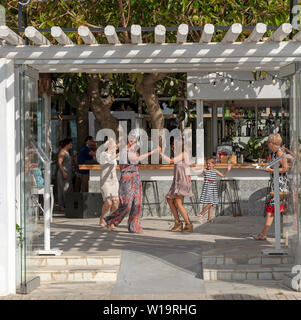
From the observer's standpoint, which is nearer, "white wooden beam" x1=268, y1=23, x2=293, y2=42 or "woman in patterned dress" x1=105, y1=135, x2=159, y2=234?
"white wooden beam" x1=268, y1=23, x2=293, y2=42

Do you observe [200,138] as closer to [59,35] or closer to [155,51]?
[155,51]

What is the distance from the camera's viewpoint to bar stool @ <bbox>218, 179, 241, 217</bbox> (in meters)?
14.4

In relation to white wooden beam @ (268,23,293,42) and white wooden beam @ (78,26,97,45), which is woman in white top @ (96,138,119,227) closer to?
white wooden beam @ (78,26,97,45)

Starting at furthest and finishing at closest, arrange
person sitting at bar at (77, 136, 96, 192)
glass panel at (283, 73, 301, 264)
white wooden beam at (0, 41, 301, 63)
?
person sitting at bar at (77, 136, 96, 192) < glass panel at (283, 73, 301, 264) < white wooden beam at (0, 41, 301, 63)

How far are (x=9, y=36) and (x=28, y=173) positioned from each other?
1523 millimetres

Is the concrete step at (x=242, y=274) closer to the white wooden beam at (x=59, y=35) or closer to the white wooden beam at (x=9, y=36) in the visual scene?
the white wooden beam at (x=59, y=35)

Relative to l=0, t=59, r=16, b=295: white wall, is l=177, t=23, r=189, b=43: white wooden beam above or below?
above

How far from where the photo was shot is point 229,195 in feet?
47.4

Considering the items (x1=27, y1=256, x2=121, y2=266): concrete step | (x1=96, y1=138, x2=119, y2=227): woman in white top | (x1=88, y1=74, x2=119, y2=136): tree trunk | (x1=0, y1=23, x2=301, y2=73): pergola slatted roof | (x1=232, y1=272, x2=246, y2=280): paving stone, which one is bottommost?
(x1=232, y1=272, x2=246, y2=280): paving stone

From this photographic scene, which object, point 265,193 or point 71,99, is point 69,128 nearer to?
point 71,99

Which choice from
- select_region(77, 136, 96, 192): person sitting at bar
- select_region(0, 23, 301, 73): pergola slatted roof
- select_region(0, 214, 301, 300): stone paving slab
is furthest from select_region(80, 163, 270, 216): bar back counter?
select_region(0, 23, 301, 73): pergola slatted roof

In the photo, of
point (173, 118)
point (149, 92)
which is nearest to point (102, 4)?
point (149, 92)

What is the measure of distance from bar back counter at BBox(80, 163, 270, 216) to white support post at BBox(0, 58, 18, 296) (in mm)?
6520

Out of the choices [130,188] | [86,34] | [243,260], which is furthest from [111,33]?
[130,188]
